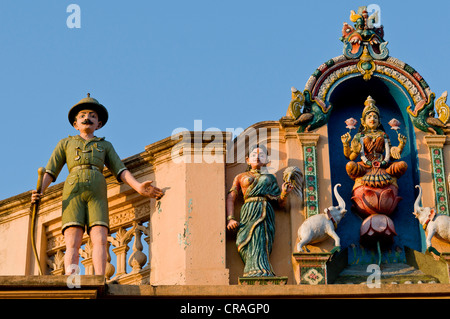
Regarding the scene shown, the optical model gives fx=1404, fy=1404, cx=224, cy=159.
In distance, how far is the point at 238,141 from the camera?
60.0 feet

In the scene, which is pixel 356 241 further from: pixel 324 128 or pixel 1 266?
pixel 1 266

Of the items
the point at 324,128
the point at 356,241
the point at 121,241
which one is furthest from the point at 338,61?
the point at 121,241

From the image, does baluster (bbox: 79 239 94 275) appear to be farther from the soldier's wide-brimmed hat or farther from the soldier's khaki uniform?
the soldier's wide-brimmed hat

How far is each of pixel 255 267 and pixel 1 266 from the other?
12.1 ft

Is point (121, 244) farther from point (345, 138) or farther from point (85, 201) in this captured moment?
point (345, 138)

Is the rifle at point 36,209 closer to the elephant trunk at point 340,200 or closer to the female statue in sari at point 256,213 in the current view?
the female statue in sari at point 256,213

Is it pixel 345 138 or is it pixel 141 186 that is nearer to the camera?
pixel 141 186

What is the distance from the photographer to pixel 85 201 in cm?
1745

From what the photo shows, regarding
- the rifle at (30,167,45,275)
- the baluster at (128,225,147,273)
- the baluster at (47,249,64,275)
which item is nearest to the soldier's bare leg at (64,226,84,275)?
the rifle at (30,167,45,275)

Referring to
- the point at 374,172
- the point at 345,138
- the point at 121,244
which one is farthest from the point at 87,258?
the point at 374,172

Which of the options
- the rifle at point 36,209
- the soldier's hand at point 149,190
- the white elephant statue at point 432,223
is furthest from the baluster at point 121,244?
the white elephant statue at point 432,223

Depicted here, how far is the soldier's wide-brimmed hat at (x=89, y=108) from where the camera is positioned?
59.2 feet

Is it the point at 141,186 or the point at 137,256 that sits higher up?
the point at 141,186

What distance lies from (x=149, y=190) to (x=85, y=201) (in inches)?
34.5
